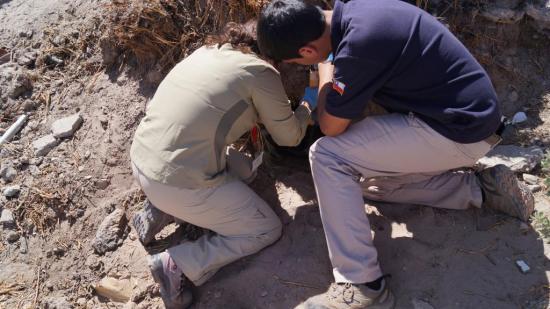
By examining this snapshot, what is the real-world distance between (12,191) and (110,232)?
97 centimetres

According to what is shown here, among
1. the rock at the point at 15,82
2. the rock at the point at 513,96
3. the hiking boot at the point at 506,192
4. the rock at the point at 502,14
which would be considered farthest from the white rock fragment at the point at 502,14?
the rock at the point at 15,82

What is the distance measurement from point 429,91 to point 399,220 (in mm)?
903

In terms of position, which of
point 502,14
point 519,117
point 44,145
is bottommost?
point 44,145

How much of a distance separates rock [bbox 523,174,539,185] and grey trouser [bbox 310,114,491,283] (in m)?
0.71

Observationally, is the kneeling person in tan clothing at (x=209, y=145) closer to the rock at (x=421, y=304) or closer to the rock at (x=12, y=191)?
the rock at (x=421, y=304)

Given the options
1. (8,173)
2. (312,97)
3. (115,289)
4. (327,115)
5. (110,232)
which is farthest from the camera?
(8,173)

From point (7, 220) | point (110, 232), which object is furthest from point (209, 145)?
point (7, 220)

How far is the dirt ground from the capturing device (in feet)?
9.11

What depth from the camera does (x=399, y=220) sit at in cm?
304

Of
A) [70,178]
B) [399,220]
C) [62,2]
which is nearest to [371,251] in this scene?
[399,220]

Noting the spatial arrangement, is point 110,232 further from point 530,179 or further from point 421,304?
point 530,179

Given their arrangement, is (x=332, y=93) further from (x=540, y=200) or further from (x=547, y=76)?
(x=547, y=76)

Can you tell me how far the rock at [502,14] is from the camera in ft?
11.3

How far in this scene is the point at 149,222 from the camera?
3.23m
